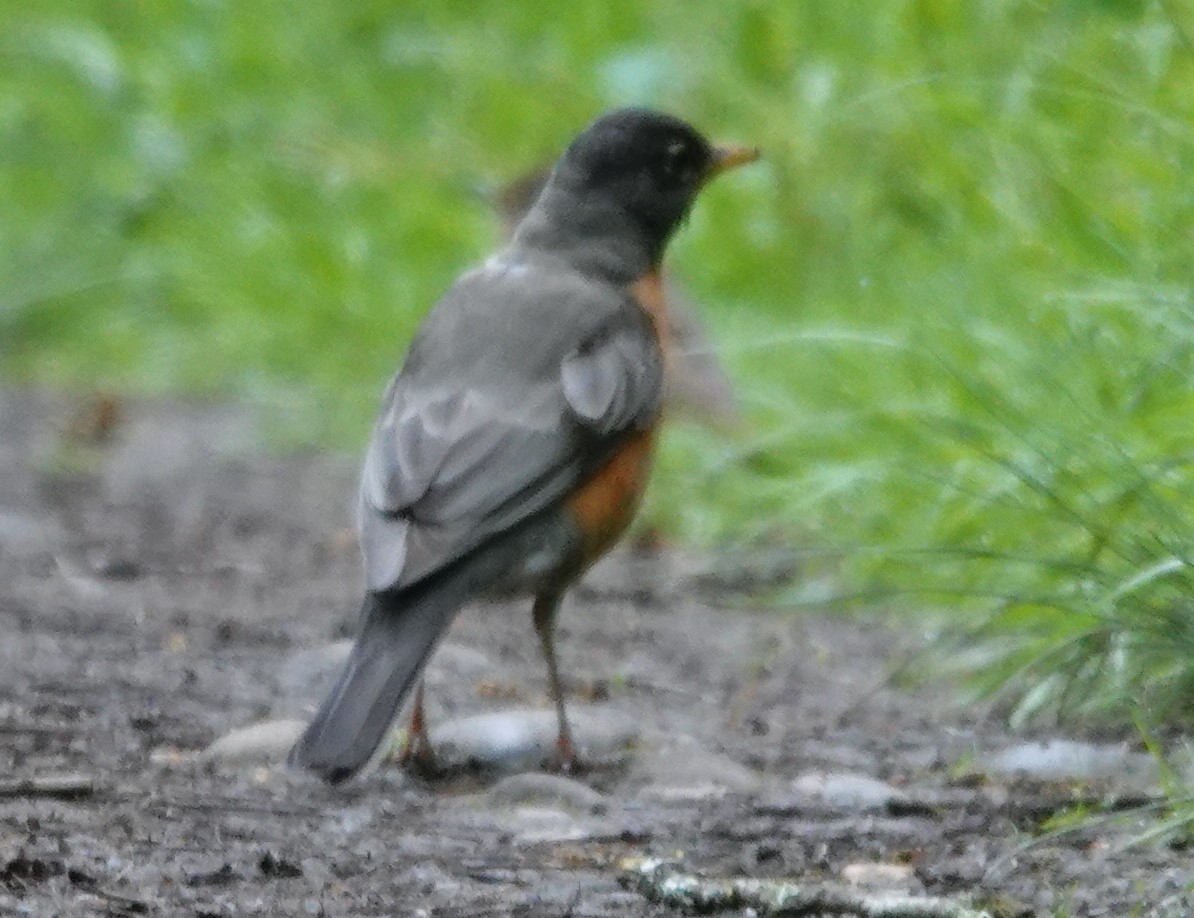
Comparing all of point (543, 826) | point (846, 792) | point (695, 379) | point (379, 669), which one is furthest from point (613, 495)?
point (695, 379)

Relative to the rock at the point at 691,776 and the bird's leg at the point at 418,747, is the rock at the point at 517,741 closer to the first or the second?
the bird's leg at the point at 418,747

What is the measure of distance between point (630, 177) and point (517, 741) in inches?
63.3

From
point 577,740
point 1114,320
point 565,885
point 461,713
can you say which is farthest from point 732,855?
point 1114,320

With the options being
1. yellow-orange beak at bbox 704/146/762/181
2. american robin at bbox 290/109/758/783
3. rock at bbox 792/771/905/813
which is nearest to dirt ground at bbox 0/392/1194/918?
→ rock at bbox 792/771/905/813

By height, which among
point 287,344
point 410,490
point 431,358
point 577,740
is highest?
point 287,344

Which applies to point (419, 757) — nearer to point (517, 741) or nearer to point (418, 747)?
point (418, 747)

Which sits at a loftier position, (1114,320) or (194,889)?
(1114,320)

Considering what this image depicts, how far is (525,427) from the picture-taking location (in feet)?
14.8

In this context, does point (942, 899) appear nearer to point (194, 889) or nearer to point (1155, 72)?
point (194, 889)

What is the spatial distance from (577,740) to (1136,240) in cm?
174

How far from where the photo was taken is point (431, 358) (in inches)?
188

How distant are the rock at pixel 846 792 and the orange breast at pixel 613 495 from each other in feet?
2.36

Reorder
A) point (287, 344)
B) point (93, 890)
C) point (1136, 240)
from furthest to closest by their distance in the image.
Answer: point (287, 344) < point (1136, 240) < point (93, 890)

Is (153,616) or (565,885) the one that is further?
(153,616)
